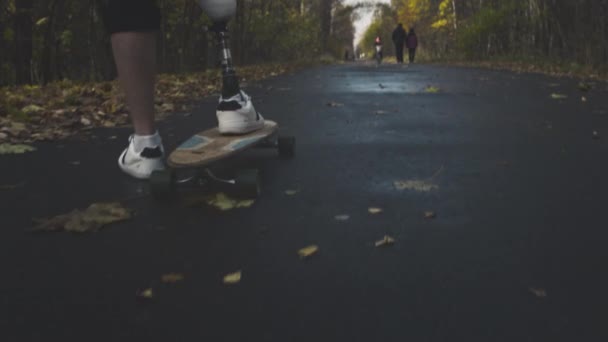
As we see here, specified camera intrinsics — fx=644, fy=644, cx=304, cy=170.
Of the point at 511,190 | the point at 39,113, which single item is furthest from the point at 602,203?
the point at 39,113

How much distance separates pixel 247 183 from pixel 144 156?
66cm

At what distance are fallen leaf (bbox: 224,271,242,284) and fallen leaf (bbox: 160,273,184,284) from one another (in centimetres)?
14

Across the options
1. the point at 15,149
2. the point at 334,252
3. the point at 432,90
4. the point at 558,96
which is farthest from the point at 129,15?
the point at 432,90

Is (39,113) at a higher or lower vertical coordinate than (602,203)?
higher

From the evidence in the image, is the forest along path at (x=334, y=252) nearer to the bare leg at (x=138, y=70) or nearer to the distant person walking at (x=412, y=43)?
the bare leg at (x=138, y=70)

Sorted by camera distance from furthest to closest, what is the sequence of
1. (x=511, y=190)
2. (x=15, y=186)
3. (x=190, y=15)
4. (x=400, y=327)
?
1. (x=190, y=15)
2. (x=15, y=186)
3. (x=511, y=190)
4. (x=400, y=327)

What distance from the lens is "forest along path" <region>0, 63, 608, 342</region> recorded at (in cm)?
170

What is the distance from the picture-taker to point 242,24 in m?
21.3

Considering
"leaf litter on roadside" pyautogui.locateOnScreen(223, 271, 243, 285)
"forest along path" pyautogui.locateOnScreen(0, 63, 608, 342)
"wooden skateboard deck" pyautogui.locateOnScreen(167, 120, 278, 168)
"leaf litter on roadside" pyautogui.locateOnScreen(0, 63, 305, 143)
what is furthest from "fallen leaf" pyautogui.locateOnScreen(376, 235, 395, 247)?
"leaf litter on roadside" pyautogui.locateOnScreen(0, 63, 305, 143)

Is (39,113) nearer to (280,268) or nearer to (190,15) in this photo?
(280,268)

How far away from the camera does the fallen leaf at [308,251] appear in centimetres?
222

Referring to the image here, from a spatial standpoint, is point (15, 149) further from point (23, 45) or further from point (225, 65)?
point (23, 45)

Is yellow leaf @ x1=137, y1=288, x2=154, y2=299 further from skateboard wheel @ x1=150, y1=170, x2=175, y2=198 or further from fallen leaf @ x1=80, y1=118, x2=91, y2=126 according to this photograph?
fallen leaf @ x1=80, y1=118, x2=91, y2=126

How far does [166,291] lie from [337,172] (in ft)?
5.93
